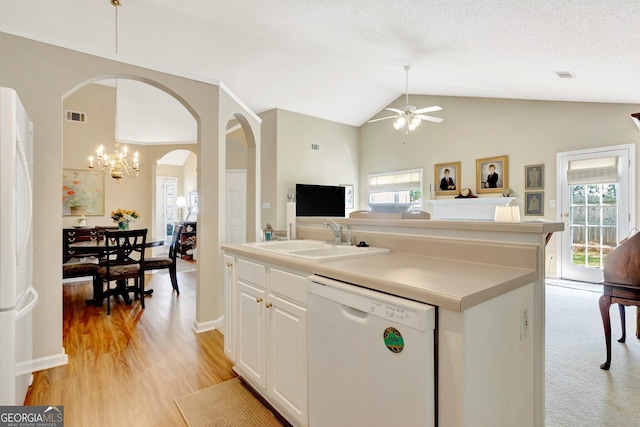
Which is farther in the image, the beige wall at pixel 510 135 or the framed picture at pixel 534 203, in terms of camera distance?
the framed picture at pixel 534 203

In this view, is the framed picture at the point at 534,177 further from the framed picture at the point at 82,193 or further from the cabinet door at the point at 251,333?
the framed picture at the point at 82,193

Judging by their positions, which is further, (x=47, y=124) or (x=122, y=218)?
(x=122, y=218)

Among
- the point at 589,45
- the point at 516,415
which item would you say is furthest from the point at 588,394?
the point at 589,45

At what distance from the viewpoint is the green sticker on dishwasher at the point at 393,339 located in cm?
109

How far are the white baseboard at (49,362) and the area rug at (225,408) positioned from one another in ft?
4.03

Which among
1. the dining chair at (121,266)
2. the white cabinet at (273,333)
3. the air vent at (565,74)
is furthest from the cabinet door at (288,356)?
the air vent at (565,74)

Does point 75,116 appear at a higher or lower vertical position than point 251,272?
higher

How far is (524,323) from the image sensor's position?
4.40 ft

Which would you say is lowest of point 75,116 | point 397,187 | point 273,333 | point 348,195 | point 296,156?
point 273,333

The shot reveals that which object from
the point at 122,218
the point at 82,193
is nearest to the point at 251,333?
the point at 122,218

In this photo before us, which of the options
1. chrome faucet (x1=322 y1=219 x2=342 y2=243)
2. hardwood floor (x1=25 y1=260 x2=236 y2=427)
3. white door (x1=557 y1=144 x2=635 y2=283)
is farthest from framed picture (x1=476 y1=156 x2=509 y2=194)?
hardwood floor (x1=25 y1=260 x2=236 y2=427)

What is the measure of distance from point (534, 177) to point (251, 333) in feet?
18.8

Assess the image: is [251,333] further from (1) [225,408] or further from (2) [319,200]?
(2) [319,200]

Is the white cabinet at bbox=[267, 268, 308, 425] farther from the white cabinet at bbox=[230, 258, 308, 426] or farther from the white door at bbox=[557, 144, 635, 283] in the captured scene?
the white door at bbox=[557, 144, 635, 283]
